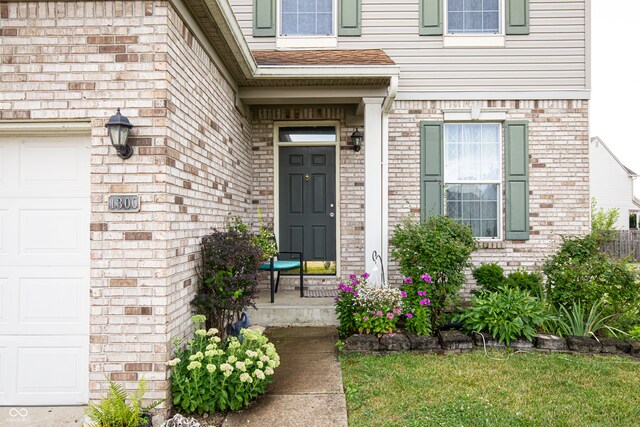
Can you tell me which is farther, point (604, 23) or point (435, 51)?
point (604, 23)

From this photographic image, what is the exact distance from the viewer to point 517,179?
5.88 meters

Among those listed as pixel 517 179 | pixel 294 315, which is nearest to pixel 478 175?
pixel 517 179

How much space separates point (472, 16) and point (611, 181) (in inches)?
973

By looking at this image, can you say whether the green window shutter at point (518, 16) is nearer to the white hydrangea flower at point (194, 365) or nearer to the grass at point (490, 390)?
the grass at point (490, 390)

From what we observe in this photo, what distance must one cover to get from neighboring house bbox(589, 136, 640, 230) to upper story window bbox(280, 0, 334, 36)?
80.5 ft

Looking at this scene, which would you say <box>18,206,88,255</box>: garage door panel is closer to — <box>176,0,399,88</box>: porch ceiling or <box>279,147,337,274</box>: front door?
<box>176,0,399,88</box>: porch ceiling

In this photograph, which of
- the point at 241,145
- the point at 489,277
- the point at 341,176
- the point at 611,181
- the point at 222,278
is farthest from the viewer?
the point at 611,181

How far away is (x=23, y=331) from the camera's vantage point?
10.0ft

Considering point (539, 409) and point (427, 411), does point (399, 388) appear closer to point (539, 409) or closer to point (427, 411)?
point (427, 411)

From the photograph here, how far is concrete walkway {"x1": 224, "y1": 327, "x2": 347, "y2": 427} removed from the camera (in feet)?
9.33

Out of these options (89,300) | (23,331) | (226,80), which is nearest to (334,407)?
(89,300)

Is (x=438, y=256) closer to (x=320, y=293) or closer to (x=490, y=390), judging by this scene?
(x=490, y=390)

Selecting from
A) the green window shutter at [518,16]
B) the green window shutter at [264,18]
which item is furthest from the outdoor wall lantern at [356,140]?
the green window shutter at [518,16]

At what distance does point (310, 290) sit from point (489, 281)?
250cm
